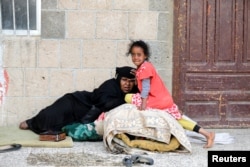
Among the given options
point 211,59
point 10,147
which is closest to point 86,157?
point 10,147

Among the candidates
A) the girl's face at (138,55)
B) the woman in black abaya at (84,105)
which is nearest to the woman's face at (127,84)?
the woman in black abaya at (84,105)

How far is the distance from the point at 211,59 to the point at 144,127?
1686mm

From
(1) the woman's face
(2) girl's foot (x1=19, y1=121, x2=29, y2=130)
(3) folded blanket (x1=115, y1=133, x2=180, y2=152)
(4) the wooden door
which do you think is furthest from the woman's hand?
(2) girl's foot (x1=19, y1=121, x2=29, y2=130)

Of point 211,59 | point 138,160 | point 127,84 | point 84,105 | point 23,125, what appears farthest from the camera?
point 211,59

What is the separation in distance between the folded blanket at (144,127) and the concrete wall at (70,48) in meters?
1.14

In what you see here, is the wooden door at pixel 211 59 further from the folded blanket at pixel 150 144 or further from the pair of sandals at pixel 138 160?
the pair of sandals at pixel 138 160

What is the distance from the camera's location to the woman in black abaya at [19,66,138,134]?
6.33m

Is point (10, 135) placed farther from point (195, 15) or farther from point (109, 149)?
point (195, 15)

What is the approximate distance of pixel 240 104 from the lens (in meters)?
7.10

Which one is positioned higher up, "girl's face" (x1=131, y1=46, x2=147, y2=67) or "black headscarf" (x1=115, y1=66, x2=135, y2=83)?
"girl's face" (x1=131, y1=46, x2=147, y2=67)

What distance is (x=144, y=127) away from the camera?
5.75m

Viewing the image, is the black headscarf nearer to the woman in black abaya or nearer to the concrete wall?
the woman in black abaya

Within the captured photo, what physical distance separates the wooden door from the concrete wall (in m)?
0.35

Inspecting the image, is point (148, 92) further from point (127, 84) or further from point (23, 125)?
point (23, 125)
